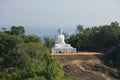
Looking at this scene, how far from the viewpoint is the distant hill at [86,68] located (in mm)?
39562

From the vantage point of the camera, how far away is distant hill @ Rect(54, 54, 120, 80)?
3956 centimetres

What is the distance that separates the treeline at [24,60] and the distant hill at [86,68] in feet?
11.8

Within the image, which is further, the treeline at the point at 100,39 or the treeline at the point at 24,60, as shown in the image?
the treeline at the point at 100,39

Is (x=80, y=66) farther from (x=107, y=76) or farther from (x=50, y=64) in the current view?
(x=50, y=64)

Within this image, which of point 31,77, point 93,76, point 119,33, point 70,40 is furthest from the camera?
point 70,40

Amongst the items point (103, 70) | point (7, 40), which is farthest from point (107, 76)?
point (7, 40)

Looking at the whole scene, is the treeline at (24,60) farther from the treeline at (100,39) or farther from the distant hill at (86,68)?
the treeline at (100,39)

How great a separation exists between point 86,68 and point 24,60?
738 centimetres

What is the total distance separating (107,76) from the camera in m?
40.1

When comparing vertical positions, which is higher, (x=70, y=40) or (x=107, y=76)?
(x=70, y=40)

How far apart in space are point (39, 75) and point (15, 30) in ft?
43.7

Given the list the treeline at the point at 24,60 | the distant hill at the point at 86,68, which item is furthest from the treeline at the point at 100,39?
the treeline at the point at 24,60

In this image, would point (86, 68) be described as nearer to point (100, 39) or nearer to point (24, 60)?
point (24, 60)

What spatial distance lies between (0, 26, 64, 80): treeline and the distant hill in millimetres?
3610
